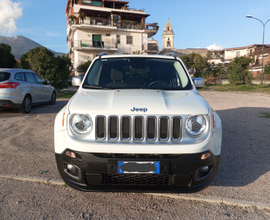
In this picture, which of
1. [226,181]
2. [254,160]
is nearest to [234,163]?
[254,160]

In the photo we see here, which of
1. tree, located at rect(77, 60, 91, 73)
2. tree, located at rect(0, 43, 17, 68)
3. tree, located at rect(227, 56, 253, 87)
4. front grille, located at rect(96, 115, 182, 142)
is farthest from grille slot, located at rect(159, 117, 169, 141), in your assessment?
tree, located at rect(77, 60, 91, 73)

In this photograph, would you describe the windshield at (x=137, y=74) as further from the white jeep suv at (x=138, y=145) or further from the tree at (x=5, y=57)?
the tree at (x=5, y=57)

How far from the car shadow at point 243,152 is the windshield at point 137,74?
1418 millimetres

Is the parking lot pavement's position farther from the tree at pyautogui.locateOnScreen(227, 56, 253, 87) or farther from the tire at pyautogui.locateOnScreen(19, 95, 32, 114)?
the tree at pyautogui.locateOnScreen(227, 56, 253, 87)

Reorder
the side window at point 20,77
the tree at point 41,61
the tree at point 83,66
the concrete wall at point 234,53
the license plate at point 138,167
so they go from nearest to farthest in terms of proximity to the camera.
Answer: the license plate at point 138,167 < the side window at point 20,77 < the tree at point 41,61 < the tree at point 83,66 < the concrete wall at point 234,53

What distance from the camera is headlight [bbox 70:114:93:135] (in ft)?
8.63

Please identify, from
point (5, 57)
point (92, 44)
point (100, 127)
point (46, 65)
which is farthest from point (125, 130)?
point (92, 44)

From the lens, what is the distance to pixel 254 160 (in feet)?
13.7

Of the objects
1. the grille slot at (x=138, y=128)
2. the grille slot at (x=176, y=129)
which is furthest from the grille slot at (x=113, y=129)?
the grille slot at (x=176, y=129)

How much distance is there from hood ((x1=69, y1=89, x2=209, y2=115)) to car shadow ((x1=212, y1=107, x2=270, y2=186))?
124cm

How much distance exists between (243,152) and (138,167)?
2.92 metres

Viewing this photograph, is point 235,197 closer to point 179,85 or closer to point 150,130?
point 150,130

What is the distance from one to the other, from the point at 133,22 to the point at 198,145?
42427 millimetres

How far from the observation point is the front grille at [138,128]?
2.55 m
